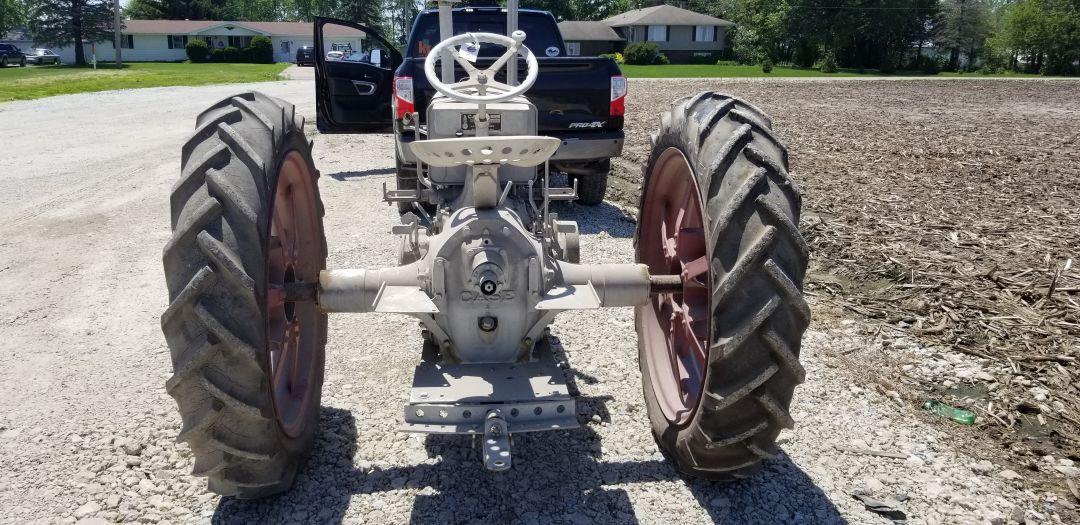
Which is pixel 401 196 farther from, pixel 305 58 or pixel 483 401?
pixel 305 58

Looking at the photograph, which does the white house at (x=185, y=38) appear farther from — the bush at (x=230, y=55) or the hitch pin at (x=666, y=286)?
the hitch pin at (x=666, y=286)

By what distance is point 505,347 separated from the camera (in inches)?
130

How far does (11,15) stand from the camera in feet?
243

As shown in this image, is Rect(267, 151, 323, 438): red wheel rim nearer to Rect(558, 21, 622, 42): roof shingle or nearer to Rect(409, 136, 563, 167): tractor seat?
Rect(409, 136, 563, 167): tractor seat

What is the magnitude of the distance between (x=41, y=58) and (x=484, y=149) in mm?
68101

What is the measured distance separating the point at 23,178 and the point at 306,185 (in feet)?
29.4

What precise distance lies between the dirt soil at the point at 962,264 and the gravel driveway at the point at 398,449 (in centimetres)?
42

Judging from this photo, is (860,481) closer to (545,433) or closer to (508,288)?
(545,433)

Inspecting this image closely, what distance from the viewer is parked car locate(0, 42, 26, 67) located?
51688mm

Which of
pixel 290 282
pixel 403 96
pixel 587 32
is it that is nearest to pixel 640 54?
pixel 587 32

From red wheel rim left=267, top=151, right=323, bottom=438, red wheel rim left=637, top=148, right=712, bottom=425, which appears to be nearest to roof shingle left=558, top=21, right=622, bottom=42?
red wheel rim left=637, top=148, right=712, bottom=425

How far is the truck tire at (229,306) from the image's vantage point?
2613 millimetres

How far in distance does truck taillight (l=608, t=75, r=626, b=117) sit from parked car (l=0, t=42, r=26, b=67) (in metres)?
59.1

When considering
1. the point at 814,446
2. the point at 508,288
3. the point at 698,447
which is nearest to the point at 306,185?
the point at 508,288
